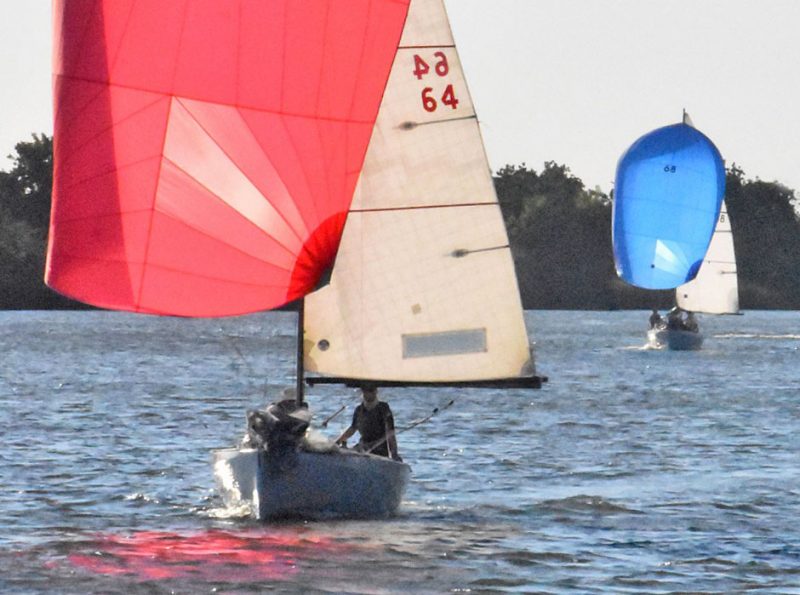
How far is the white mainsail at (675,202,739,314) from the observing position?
82.3 m

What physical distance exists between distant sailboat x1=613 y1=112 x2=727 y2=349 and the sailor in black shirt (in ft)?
162

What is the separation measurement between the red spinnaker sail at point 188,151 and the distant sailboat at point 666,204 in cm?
5115

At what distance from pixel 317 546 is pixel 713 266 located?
62020mm

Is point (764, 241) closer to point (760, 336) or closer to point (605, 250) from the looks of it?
point (605, 250)

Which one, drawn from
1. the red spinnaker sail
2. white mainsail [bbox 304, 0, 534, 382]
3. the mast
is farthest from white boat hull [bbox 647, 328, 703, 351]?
the red spinnaker sail

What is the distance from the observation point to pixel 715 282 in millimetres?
82500

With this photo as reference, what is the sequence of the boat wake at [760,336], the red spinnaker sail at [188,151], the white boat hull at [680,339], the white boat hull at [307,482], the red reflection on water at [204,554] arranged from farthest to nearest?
the boat wake at [760,336]
the white boat hull at [680,339]
the white boat hull at [307,482]
the red spinnaker sail at [188,151]
the red reflection on water at [204,554]

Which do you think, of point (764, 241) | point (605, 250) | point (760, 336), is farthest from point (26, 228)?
point (760, 336)

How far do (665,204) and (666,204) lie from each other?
0.14 m

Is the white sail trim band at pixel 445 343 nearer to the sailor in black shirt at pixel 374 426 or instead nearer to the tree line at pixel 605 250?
the sailor in black shirt at pixel 374 426

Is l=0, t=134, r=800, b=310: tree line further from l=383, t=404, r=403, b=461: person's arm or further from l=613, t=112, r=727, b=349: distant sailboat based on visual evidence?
l=383, t=404, r=403, b=461: person's arm

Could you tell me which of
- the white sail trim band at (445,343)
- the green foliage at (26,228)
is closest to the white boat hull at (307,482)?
the white sail trim band at (445,343)

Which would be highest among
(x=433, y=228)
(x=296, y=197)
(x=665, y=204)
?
(x=665, y=204)

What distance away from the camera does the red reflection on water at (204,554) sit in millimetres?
20844
